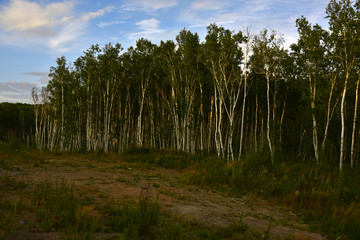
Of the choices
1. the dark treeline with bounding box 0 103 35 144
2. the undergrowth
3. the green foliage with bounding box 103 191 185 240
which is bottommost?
the undergrowth

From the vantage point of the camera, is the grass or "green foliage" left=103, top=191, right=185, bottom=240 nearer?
"green foliage" left=103, top=191, right=185, bottom=240

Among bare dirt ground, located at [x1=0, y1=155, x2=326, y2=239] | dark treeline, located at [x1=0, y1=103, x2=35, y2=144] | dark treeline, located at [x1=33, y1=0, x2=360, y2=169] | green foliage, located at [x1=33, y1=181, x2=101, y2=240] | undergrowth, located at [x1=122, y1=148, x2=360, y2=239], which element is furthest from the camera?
dark treeline, located at [x1=0, y1=103, x2=35, y2=144]

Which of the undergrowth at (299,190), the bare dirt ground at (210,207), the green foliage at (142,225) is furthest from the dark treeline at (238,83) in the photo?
the green foliage at (142,225)

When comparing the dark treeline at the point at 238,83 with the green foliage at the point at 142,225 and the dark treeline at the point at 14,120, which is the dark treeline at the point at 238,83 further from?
the dark treeline at the point at 14,120

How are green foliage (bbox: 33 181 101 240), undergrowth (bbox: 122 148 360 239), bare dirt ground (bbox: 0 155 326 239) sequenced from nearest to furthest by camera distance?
green foliage (bbox: 33 181 101 240) < bare dirt ground (bbox: 0 155 326 239) < undergrowth (bbox: 122 148 360 239)

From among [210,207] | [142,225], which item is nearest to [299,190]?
[210,207]

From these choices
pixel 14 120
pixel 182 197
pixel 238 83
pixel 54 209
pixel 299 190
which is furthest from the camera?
pixel 14 120

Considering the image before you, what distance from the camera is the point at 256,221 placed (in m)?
7.27

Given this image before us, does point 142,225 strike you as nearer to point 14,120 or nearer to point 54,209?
point 54,209

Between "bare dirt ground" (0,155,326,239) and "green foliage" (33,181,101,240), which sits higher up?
"green foliage" (33,181,101,240)

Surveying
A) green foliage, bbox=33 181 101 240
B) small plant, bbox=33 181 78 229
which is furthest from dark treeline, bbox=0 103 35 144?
green foliage, bbox=33 181 101 240

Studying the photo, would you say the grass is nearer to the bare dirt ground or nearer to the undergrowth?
the undergrowth

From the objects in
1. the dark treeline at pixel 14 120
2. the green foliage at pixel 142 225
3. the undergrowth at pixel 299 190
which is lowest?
the undergrowth at pixel 299 190

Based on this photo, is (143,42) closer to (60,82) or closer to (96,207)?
(60,82)
